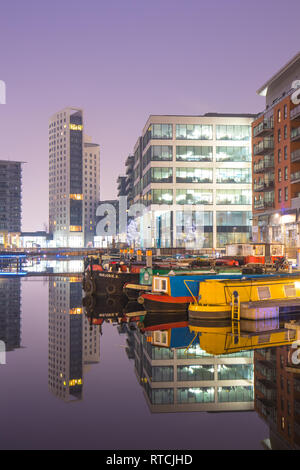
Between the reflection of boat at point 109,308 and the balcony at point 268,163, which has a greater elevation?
the balcony at point 268,163

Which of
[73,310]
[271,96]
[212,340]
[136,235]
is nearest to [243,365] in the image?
[212,340]

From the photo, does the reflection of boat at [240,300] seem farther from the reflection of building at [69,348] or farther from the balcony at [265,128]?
the balcony at [265,128]

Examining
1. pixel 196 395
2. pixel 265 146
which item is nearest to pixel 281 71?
pixel 265 146

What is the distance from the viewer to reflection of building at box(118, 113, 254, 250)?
10450 centimetres

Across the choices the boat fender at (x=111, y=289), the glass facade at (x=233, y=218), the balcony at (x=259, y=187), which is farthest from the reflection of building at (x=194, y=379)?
the glass facade at (x=233, y=218)

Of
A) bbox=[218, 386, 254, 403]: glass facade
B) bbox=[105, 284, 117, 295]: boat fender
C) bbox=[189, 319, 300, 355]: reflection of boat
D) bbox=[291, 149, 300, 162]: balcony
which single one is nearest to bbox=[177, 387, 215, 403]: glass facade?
bbox=[218, 386, 254, 403]: glass facade

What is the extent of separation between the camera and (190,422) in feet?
40.8

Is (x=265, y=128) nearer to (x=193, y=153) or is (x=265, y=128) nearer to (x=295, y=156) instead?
(x=295, y=156)

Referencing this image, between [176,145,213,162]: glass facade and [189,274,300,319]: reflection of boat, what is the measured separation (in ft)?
259

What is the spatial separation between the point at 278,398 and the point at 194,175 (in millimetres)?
94019

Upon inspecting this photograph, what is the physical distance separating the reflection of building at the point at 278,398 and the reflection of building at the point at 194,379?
1.19ft

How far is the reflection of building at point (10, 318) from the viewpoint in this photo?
2375 cm
